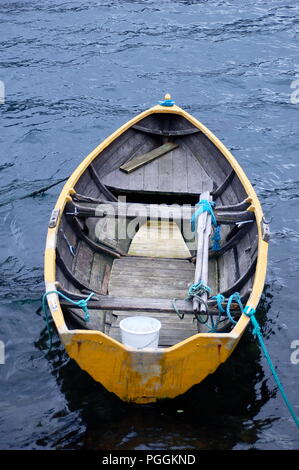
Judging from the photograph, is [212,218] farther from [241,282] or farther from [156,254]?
[241,282]

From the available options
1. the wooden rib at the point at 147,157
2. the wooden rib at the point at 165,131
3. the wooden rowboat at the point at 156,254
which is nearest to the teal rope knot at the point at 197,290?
the wooden rowboat at the point at 156,254

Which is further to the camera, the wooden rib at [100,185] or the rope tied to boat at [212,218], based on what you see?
the wooden rib at [100,185]

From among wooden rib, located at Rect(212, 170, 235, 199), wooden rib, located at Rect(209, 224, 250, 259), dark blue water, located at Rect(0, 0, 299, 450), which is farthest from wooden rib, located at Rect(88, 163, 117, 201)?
wooden rib, located at Rect(209, 224, 250, 259)

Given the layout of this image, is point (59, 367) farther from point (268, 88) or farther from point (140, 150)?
point (268, 88)

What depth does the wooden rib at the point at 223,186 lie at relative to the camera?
1239 centimetres

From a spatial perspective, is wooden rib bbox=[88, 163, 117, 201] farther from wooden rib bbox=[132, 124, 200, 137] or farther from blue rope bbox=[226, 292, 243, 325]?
blue rope bbox=[226, 292, 243, 325]

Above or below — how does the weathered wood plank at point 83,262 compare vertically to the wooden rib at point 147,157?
below

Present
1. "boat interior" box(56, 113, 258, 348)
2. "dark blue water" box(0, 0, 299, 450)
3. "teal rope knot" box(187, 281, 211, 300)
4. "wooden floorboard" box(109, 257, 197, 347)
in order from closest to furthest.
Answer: "dark blue water" box(0, 0, 299, 450) < "teal rope knot" box(187, 281, 211, 300) < "boat interior" box(56, 113, 258, 348) < "wooden floorboard" box(109, 257, 197, 347)

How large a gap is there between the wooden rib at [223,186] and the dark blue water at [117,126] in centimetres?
181

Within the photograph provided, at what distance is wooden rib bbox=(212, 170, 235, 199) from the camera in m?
12.4

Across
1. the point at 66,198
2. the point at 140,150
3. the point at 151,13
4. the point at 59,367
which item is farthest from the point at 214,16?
the point at 59,367

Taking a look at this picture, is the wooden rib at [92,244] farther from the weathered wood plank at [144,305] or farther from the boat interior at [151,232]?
the weathered wood plank at [144,305]

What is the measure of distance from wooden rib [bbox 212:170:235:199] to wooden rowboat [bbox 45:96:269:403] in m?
0.02

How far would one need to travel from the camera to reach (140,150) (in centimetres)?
1402
